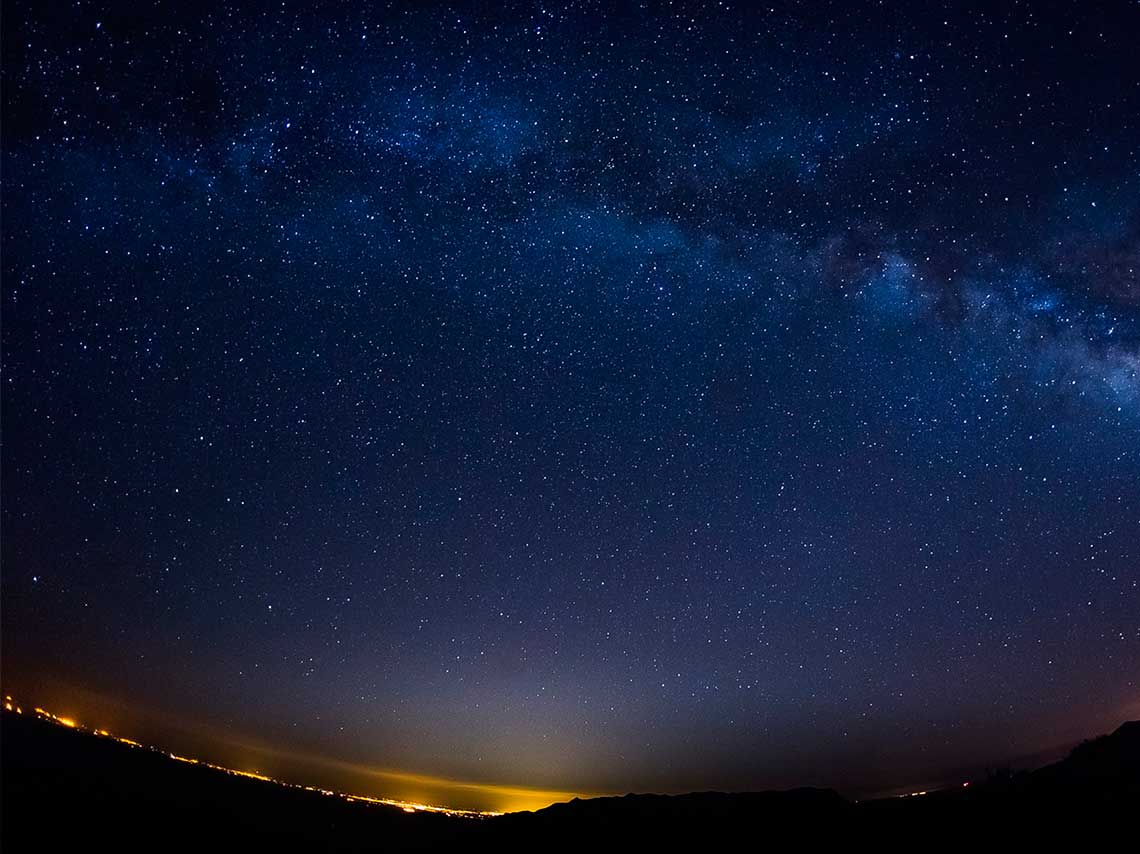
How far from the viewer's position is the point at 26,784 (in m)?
56.2

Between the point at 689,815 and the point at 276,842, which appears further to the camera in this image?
the point at 276,842

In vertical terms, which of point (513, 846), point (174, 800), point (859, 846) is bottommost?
point (174, 800)

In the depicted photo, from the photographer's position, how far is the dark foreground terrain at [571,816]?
19.0 m

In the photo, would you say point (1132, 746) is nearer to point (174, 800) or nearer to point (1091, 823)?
point (1091, 823)

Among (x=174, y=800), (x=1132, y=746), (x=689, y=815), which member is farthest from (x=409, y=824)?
(x=1132, y=746)

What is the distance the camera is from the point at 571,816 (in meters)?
29.0

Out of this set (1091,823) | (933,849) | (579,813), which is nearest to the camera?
(1091,823)

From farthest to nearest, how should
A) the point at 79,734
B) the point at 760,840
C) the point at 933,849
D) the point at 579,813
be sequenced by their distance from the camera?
1. the point at 79,734
2. the point at 579,813
3. the point at 760,840
4. the point at 933,849

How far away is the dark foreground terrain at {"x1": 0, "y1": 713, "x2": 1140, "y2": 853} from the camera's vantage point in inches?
748

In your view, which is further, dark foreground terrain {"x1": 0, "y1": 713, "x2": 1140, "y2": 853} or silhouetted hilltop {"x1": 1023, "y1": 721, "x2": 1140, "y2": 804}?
silhouetted hilltop {"x1": 1023, "y1": 721, "x2": 1140, "y2": 804}

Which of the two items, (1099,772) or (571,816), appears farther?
(571,816)

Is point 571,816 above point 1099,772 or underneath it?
underneath

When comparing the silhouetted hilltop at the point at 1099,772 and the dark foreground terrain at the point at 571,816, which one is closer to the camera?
the dark foreground terrain at the point at 571,816

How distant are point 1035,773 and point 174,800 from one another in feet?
243
